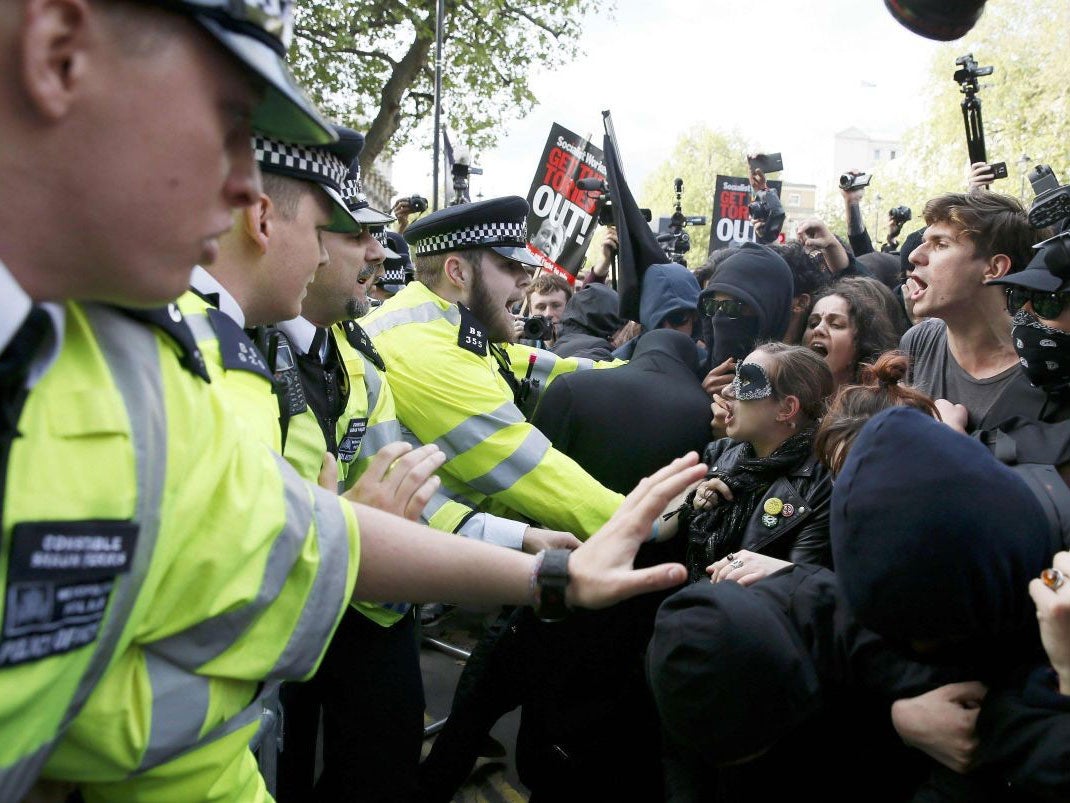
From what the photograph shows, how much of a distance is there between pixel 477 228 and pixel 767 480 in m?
1.50

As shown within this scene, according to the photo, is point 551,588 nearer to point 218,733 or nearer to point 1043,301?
point 218,733

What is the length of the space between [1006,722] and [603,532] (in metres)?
0.76

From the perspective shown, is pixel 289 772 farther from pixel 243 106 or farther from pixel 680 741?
pixel 243 106

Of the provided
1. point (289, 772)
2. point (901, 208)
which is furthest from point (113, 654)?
point (901, 208)

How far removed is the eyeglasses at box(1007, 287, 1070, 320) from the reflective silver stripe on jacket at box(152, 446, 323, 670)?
87.2 inches

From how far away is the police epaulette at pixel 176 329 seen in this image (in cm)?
103

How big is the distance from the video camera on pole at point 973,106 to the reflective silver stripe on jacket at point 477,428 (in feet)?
10.5

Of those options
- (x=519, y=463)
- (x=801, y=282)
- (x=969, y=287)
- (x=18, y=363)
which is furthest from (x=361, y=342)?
(x=801, y=282)

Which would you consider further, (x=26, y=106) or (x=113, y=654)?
(x=113, y=654)


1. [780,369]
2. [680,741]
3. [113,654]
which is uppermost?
[113,654]

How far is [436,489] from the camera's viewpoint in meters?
2.20

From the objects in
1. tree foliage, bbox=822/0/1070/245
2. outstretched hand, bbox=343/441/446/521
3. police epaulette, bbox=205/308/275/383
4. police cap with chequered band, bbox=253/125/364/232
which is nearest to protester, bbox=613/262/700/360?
police cap with chequered band, bbox=253/125/364/232

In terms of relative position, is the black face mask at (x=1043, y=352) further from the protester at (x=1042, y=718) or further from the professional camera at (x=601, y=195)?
the professional camera at (x=601, y=195)

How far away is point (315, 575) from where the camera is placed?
1.17 metres
